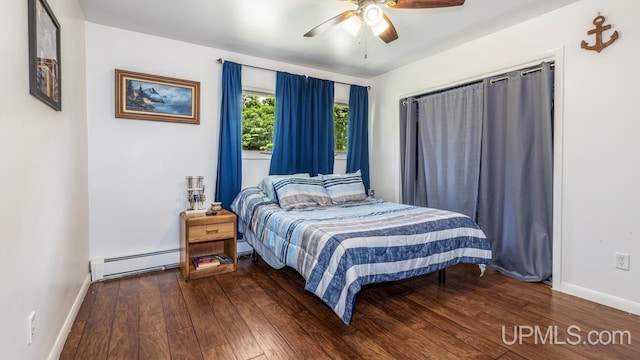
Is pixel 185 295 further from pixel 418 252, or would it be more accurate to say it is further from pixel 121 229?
pixel 418 252

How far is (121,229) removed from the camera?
3029mm

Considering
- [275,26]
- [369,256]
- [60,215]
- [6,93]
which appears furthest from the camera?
[275,26]

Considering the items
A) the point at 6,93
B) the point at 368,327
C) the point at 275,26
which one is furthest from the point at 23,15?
the point at 368,327

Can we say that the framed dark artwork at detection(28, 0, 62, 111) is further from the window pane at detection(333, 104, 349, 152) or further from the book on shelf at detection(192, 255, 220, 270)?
the window pane at detection(333, 104, 349, 152)

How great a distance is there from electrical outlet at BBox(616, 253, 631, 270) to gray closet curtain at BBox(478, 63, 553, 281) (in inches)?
17.7

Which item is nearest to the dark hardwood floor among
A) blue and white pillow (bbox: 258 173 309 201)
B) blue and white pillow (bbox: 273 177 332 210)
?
blue and white pillow (bbox: 273 177 332 210)

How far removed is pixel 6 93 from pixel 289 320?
1915 millimetres

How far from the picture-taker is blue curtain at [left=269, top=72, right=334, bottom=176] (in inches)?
149

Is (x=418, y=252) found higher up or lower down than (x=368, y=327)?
higher up

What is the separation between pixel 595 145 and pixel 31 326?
371 cm

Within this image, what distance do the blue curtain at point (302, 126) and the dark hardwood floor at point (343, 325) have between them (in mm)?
1602

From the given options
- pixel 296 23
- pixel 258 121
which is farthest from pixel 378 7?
pixel 258 121

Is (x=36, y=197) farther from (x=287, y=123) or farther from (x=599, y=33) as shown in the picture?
(x=599, y=33)

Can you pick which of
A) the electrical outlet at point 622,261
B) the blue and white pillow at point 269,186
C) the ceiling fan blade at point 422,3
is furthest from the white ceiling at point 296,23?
the electrical outlet at point 622,261
